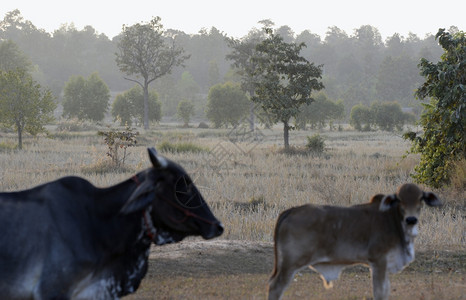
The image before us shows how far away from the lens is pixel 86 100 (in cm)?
7075

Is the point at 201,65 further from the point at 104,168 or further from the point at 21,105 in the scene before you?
the point at 104,168

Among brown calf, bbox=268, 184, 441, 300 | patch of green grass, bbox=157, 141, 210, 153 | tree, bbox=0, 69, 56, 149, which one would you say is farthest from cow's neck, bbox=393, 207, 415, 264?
tree, bbox=0, 69, 56, 149

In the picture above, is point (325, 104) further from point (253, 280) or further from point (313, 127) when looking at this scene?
point (253, 280)

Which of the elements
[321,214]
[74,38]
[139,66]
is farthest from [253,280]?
[74,38]

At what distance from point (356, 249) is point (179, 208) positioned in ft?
7.78

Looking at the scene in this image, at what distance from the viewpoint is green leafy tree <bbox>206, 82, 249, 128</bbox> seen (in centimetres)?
6975

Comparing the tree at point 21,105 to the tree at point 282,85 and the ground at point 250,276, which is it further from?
the ground at point 250,276

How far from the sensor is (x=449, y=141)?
17422 millimetres

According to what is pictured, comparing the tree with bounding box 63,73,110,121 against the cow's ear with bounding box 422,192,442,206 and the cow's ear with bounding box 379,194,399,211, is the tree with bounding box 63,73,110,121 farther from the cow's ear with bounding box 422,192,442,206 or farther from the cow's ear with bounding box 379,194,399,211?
the cow's ear with bounding box 422,192,442,206

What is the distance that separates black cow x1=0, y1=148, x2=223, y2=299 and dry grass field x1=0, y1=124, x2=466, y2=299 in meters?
2.62

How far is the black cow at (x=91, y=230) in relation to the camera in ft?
15.6

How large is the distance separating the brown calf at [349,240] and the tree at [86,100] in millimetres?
66349

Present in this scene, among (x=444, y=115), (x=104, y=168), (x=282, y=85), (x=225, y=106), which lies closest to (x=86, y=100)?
(x=225, y=106)

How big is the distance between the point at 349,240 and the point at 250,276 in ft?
9.85
